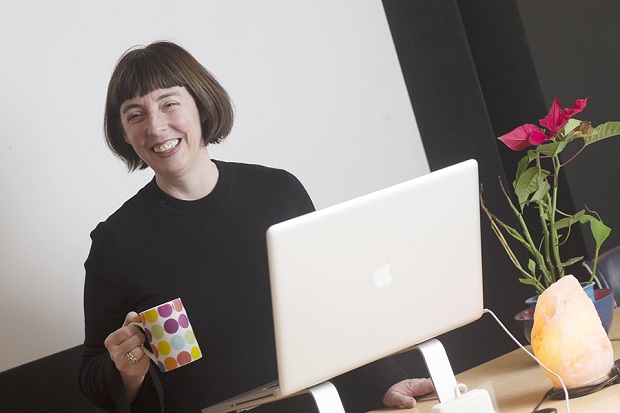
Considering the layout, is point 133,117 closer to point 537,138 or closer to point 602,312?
point 537,138

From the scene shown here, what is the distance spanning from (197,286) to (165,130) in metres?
0.41

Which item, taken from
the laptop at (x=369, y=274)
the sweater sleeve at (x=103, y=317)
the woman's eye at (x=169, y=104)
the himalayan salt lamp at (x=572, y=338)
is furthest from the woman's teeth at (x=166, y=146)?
the himalayan salt lamp at (x=572, y=338)

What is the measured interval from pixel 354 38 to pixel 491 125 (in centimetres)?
70

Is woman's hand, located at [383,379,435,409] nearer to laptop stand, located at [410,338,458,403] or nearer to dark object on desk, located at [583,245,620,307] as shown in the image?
laptop stand, located at [410,338,458,403]

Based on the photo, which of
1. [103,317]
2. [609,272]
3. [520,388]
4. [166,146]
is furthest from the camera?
[609,272]

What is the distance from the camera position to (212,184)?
2.36 metres

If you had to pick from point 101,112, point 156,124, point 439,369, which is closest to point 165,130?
point 156,124

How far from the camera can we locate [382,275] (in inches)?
60.4

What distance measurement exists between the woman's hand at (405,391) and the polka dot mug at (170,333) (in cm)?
46

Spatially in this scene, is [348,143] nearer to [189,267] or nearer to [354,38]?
[354,38]

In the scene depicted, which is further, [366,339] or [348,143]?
[348,143]

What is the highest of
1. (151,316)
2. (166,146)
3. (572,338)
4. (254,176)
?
(166,146)

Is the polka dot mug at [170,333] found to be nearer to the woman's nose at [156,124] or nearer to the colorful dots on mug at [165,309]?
the colorful dots on mug at [165,309]

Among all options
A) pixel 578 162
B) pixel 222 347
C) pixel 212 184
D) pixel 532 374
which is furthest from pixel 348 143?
pixel 532 374
